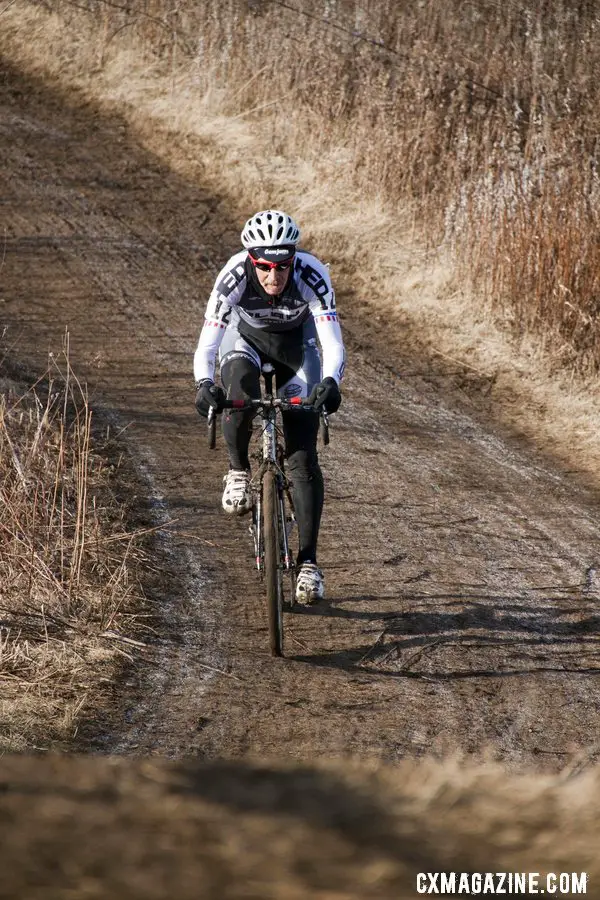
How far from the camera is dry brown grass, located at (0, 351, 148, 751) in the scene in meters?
4.90

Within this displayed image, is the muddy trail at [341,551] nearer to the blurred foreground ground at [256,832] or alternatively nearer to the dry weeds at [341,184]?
the dry weeds at [341,184]

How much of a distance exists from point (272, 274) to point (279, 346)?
1.61 ft

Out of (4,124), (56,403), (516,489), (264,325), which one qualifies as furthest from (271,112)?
(264,325)

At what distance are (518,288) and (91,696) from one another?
7.44m

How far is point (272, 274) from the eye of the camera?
19.2ft

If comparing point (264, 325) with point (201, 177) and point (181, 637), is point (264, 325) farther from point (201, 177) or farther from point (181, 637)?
point (201, 177)

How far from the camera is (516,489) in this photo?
8.52 m

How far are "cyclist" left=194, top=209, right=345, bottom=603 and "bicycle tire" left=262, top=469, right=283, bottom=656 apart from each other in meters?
0.28

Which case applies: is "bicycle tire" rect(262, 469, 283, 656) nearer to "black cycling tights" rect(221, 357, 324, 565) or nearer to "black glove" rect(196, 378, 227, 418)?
"black cycling tights" rect(221, 357, 324, 565)

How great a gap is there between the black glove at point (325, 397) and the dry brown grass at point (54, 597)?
1.33 meters

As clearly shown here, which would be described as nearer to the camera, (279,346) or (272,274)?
(272,274)

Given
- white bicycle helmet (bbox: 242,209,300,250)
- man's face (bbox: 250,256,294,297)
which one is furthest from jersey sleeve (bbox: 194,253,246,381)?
white bicycle helmet (bbox: 242,209,300,250)

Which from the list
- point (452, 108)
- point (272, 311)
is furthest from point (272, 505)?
point (452, 108)

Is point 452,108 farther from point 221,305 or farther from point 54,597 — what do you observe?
point 54,597
